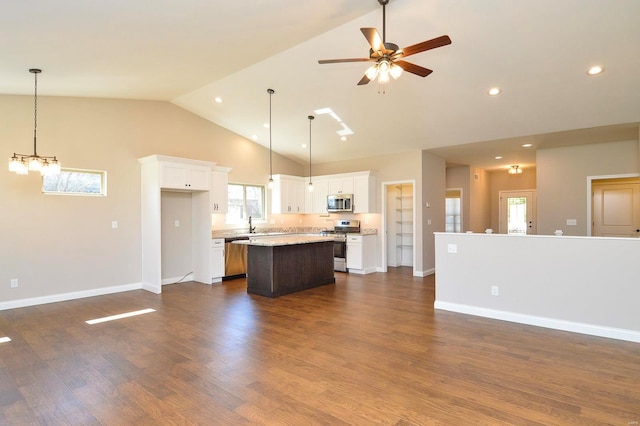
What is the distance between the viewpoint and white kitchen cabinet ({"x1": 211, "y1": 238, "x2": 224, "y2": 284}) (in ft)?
22.0

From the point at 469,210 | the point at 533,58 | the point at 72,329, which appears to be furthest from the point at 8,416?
the point at 469,210

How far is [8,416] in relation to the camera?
2.28 metres

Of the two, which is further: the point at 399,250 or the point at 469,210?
the point at 469,210

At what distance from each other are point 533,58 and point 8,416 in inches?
233

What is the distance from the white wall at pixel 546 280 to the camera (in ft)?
12.1

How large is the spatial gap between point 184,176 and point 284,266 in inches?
99.4

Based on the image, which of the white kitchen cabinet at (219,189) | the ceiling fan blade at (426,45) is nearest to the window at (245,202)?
the white kitchen cabinet at (219,189)

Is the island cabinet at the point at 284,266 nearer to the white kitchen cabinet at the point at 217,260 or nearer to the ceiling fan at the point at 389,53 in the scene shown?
the white kitchen cabinet at the point at 217,260

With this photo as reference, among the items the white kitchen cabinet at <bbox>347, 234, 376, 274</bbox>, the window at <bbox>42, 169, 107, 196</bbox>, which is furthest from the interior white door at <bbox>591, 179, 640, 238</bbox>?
the window at <bbox>42, 169, 107, 196</bbox>

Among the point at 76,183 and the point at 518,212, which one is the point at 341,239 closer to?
the point at 76,183

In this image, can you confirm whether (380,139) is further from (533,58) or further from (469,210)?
(469,210)

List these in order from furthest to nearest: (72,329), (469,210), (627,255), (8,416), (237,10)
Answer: (469,210), (72,329), (627,255), (237,10), (8,416)

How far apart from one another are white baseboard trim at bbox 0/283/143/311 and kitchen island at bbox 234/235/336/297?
2215 mm

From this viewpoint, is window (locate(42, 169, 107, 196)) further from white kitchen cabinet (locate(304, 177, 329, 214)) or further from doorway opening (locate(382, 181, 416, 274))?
doorway opening (locate(382, 181, 416, 274))
